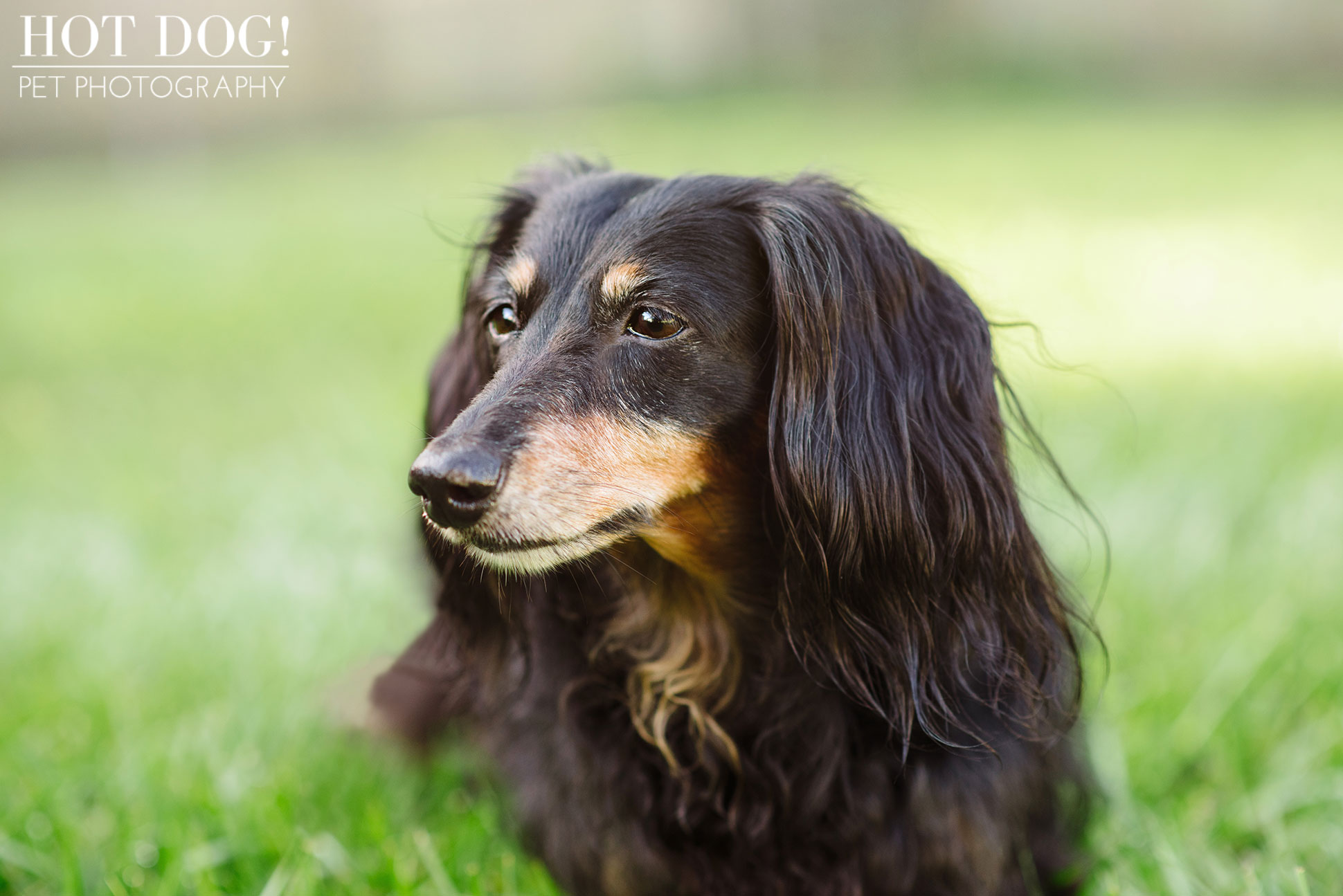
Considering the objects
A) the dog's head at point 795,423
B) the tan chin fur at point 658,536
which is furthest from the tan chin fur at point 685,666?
the dog's head at point 795,423

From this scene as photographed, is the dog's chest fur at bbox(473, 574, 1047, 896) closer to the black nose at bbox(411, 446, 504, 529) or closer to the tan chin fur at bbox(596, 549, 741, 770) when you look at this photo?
the tan chin fur at bbox(596, 549, 741, 770)

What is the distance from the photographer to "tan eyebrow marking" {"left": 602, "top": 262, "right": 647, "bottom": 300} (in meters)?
1.93

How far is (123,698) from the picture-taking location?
3215mm

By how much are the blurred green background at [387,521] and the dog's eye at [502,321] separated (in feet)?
1.16

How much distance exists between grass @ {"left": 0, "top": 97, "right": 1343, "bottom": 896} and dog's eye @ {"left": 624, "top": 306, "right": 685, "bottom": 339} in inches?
24.9

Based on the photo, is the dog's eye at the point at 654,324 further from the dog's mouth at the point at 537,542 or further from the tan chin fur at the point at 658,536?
the dog's mouth at the point at 537,542

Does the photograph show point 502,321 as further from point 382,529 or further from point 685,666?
point 382,529

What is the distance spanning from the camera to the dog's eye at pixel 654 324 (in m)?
1.92

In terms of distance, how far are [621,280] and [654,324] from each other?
0.33 feet

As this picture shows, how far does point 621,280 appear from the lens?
194cm

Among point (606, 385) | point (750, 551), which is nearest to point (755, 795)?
point (750, 551)

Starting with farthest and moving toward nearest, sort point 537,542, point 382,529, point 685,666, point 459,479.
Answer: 1. point 382,529
2. point 685,666
3. point 537,542
4. point 459,479

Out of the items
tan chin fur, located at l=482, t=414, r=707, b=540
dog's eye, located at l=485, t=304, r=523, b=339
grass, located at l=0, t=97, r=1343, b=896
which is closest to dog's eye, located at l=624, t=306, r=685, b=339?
tan chin fur, located at l=482, t=414, r=707, b=540

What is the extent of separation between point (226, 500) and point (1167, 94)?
1599 cm
